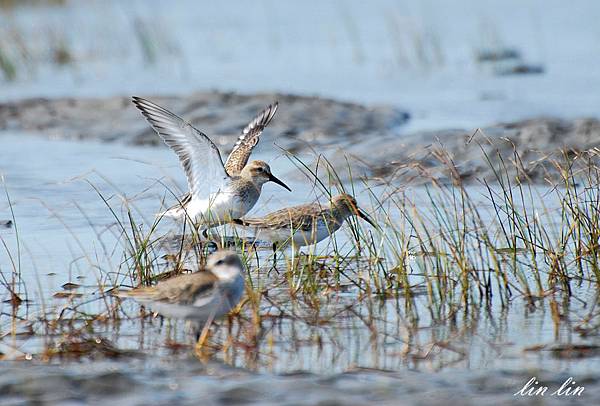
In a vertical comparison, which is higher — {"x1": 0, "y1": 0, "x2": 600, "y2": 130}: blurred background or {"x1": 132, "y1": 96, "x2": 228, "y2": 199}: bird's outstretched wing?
{"x1": 0, "y1": 0, "x2": 600, "y2": 130}: blurred background

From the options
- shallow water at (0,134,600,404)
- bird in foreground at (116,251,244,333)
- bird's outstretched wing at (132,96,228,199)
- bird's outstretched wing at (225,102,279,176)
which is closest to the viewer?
shallow water at (0,134,600,404)

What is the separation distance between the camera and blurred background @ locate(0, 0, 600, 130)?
18.2 m

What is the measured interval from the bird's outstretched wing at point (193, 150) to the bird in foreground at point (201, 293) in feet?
9.32

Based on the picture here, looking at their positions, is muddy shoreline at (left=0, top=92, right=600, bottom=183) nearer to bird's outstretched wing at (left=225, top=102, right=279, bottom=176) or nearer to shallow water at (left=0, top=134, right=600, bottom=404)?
bird's outstretched wing at (left=225, top=102, right=279, bottom=176)

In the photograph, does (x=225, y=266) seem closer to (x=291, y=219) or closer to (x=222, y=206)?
(x=291, y=219)

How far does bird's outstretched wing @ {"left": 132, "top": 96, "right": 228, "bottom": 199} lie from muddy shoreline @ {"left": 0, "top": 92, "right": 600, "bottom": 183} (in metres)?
→ 2.66

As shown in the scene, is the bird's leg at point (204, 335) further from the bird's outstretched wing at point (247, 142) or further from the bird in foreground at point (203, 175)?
the bird's outstretched wing at point (247, 142)

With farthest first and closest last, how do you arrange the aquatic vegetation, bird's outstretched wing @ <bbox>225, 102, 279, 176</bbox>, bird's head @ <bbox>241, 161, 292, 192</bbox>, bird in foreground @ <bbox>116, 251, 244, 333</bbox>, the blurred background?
the blurred background
bird's outstretched wing @ <bbox>225, 102, 279, 176</bbox>
bird's head @ <bbox>241, 161, 292, 192</bbox>
the aquatic vegetation
bird in foreground @ <bbox>116, 251, 244, 333</bbox>

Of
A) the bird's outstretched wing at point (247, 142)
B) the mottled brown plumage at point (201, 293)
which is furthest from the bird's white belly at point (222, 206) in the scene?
the mottled brown plumage at point (201, 293)

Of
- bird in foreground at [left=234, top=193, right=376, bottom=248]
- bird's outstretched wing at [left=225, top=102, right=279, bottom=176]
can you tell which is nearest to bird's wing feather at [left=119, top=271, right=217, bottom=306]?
bird in foreground at [left=234, top=193, right=376, bottom=248]

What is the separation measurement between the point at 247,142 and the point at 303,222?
2.38 metres

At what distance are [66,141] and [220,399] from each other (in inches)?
411

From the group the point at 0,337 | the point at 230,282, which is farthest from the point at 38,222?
the point at 230,282

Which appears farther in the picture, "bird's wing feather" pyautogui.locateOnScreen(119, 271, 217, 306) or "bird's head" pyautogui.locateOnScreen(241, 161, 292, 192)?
"bird's head" pyautogui.locateOnScreen(241, 161, 292, 192)
